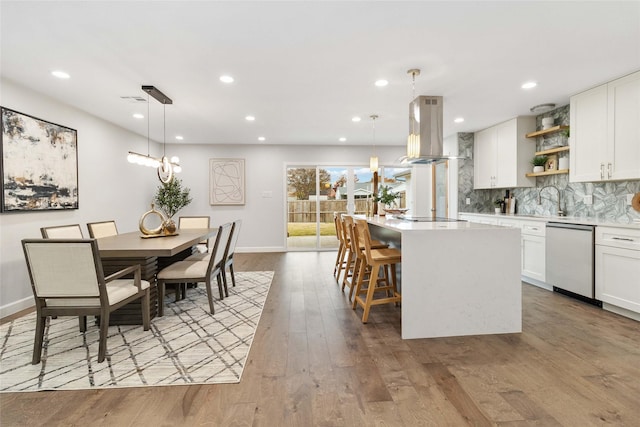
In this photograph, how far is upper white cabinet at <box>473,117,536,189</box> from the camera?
5.00m

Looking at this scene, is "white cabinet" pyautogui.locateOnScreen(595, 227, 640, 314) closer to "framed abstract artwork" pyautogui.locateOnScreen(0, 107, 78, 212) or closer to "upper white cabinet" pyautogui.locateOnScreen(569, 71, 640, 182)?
"upper white cabinet" pyautogui.locateOnScreen(569, 71, 640, 182)

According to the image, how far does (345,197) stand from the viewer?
293 inches

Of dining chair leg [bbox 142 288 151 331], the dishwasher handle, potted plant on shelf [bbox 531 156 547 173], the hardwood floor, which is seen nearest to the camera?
the hardwood floor

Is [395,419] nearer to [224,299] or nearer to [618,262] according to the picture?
[224,299]

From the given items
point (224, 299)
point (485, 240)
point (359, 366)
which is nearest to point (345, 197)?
point (224, 299)

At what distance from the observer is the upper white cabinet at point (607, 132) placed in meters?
3.28

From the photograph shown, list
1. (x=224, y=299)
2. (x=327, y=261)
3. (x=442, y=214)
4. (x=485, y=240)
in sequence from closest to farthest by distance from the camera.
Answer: (x=485, y=240) → (x=224, y=299) → (x=327, y=261) → (x=442, y=214)

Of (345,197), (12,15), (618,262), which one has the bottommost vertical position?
(618,262)

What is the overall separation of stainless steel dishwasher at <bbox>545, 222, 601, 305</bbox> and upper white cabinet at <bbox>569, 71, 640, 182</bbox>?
67 cm

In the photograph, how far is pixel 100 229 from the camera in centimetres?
380

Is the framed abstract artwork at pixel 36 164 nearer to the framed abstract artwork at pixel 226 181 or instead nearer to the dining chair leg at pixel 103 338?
the dining chair leg at pixel 103 338

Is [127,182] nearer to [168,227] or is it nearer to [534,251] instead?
[168,227]

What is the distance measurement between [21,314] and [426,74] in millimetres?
4843

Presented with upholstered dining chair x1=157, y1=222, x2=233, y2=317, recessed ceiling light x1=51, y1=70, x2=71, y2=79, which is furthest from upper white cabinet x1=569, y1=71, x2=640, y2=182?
recessed ceiling light x1=51, y1=70, x2=71, y2=79
